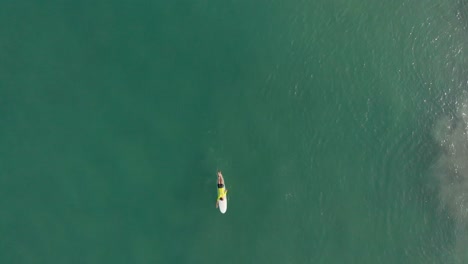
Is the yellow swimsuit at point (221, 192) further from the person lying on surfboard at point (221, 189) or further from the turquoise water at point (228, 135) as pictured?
the turquoise water at point (228, 135)

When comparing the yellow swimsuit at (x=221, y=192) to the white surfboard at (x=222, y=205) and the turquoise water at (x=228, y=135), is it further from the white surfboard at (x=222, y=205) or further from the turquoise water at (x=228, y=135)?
the turquoise water at (x=228, y=135)

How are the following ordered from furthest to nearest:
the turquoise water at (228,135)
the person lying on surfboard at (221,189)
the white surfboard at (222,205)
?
the white surfboard at (222,205)
the person lying on surfboard at (221,189)
the turquoise water at (228,135)

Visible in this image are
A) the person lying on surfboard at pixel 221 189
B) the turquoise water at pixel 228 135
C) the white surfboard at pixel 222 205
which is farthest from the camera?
the white surfboard at pixel 222 205

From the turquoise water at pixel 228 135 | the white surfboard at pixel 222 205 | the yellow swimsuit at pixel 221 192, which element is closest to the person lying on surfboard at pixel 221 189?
the yellow swimsuit at pixel 221 192

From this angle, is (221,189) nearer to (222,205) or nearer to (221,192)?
(221,192)

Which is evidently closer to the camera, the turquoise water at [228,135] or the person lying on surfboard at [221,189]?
the turquoise water at [228,135]

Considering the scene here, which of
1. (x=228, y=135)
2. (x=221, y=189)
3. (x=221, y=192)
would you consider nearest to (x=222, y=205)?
(x=221, y=192)

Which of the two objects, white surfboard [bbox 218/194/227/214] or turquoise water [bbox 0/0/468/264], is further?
→ white surfboard [bbox 218/194/227/214]

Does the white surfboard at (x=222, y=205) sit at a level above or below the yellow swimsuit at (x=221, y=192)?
below

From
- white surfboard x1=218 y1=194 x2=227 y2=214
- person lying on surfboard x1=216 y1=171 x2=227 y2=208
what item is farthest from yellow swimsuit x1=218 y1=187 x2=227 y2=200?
white surfboard x1=218 y1=194 x2=227 y2=214

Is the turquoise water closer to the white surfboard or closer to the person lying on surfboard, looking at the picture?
the white surfboard
